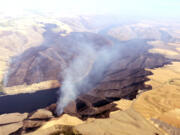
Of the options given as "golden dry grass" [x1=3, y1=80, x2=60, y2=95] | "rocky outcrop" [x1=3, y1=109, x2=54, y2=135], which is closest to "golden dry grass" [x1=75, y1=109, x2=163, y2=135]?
"rocky outcrop" [x1=3, y1=109, x2=54, y2=135]

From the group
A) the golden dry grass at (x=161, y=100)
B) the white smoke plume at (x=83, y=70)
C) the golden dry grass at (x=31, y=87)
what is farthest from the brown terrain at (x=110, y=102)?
the white smoke plume at (x=83, y=70)

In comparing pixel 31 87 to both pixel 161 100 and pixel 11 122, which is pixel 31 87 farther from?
pixel 161 100

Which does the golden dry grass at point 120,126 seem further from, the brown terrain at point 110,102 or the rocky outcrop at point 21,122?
the rocky outcrop at point 21,122

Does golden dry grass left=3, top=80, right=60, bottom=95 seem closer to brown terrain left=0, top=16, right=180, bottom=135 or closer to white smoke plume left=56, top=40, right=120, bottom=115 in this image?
brown terrain left=0, top=16, right=180, bottom=135

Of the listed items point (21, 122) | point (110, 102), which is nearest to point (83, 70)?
point (110, 102)

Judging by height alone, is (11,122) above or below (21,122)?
below

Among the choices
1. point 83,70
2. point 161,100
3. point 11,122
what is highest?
point 161,100

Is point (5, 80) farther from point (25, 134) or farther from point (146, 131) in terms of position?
point (146, 131)
